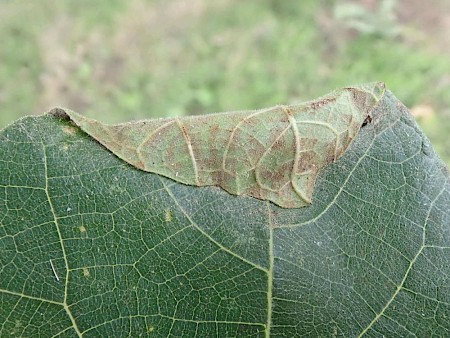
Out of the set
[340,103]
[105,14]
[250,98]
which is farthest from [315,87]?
[340,103]

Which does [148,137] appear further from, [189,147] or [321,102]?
[321,102]

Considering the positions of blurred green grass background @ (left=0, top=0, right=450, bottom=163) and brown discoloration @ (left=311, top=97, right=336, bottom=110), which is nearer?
brown discoloration @ (left=311, top=97, right=336, bottom=110)

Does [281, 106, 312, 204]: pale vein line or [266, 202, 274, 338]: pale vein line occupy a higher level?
[281, 106, 312, 204]: pale vein line

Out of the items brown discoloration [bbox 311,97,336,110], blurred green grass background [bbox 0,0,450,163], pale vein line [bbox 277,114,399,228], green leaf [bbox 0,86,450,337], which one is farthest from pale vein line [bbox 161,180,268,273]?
blurred green grass background [bbox 0,0,450,163]

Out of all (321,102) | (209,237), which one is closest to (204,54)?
(321,102)

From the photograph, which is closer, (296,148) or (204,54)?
(296,148)

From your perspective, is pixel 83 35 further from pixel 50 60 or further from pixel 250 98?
pixel 250 98

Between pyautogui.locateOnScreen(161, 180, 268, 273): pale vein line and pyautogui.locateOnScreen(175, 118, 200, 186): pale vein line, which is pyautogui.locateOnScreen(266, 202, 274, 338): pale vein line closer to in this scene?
pyautogui.locateOnScreen(161, 180, 268, 273): pale vein line
